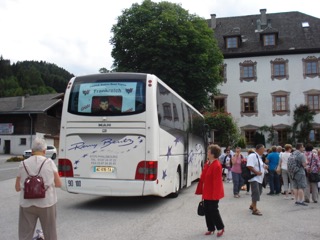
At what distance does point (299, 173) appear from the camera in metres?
11.4

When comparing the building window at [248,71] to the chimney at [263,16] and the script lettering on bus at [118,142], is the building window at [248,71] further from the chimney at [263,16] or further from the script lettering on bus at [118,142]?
the script lettering on bus at [118,142]

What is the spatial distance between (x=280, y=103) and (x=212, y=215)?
4036 centimetres

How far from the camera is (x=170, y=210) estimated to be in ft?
34.4

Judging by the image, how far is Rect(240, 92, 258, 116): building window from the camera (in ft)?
152

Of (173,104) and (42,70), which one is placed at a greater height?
(42,70)

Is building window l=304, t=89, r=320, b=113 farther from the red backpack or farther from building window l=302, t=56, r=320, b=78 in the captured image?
the red backpack

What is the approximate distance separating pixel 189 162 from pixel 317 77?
3439cm

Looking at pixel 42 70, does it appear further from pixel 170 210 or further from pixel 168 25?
pixel 170 210

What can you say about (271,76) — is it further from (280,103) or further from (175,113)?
(175,113)

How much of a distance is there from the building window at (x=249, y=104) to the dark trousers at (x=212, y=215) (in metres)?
40.0

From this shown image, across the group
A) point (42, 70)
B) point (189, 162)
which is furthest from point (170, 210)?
point (42, 70)

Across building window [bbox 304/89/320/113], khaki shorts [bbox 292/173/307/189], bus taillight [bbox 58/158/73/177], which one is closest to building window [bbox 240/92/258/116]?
building window [bbox 304/89/320/113]

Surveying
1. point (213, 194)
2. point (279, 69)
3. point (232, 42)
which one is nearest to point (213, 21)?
point (232, 42)

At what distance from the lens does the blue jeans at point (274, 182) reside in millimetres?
14289
